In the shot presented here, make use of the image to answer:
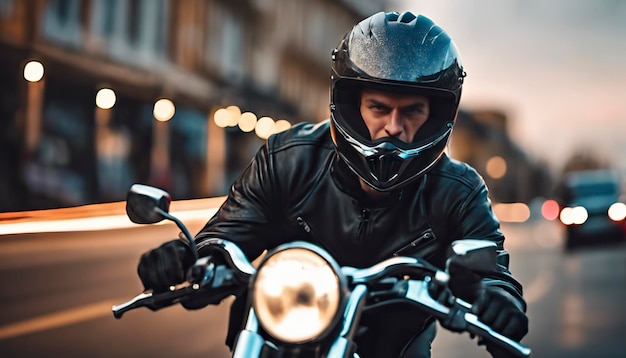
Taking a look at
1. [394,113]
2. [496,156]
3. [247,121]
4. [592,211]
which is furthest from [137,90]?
[496,156]

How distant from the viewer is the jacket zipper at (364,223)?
3.05m

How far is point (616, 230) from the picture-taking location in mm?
20594

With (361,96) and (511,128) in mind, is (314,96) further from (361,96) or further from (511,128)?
(511,128)

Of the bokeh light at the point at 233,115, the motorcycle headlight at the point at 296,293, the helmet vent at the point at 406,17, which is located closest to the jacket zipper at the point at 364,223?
the helmet vent at the point at 406,17

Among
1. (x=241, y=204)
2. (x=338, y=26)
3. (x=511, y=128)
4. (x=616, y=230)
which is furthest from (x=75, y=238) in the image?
(x=511, y=128)

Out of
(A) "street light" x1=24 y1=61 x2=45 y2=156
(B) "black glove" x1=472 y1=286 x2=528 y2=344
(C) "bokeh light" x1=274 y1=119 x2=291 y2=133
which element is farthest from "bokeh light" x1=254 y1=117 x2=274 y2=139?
(B) "black glove" x1=472 y1=286 x2=528 y2=344

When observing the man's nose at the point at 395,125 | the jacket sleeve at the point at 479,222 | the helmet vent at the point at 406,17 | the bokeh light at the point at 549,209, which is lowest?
the bokeh light at the point at 549,209

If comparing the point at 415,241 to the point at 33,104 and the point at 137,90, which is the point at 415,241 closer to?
the point at 33,104

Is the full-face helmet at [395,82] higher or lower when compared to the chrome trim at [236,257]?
higher

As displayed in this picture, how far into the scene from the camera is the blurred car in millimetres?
20641

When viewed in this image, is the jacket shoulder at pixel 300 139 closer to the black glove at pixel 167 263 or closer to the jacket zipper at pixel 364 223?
the jacket zipper at pixel 364 223

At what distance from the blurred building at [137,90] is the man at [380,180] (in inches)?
684

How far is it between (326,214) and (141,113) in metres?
26.7

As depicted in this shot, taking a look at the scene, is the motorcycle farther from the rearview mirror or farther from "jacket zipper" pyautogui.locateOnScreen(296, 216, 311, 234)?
"jacket zipper" pyautogui.locateOnScreen(296, 216, 311, 234)
